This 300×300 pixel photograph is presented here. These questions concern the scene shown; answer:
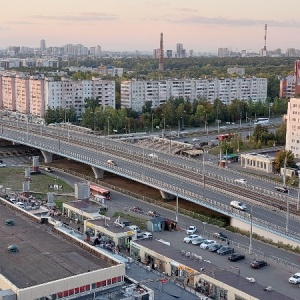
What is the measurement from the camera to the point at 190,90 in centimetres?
5650

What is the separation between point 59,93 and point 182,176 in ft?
92.3

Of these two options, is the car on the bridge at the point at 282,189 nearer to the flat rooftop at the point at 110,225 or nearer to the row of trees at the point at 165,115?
the flat rooftop at the point at 110,225

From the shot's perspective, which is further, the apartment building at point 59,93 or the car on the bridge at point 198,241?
the apartment building at point 59,93

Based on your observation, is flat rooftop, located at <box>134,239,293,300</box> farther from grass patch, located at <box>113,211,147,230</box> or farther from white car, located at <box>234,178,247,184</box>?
white car, located at <box>234,178,247,184</box>

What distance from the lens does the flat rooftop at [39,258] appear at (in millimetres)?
11867

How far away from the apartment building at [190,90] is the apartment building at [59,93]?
1822mm

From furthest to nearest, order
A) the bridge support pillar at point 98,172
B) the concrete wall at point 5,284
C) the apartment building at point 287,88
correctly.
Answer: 1. the apartment building at point 287,88
2. the bridge support pillar at point 98,172
3. the concrete wall at point 5,284

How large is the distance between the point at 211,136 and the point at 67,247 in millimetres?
29264

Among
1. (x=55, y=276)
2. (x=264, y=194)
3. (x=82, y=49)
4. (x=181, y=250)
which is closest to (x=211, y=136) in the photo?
(x=264, y=194)

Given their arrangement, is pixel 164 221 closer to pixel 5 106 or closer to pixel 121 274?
pixel 121 274

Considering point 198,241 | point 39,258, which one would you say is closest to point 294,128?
point 198,241

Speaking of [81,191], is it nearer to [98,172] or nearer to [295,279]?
[98,172]

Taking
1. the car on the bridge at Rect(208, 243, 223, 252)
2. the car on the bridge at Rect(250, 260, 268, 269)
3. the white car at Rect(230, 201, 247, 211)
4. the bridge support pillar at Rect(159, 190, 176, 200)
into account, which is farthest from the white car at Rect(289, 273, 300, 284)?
the bridge support pillar at Rect(159, 190, 176, 200)

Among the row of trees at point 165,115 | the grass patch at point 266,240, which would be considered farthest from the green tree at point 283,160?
the row of trees at point 165,115
